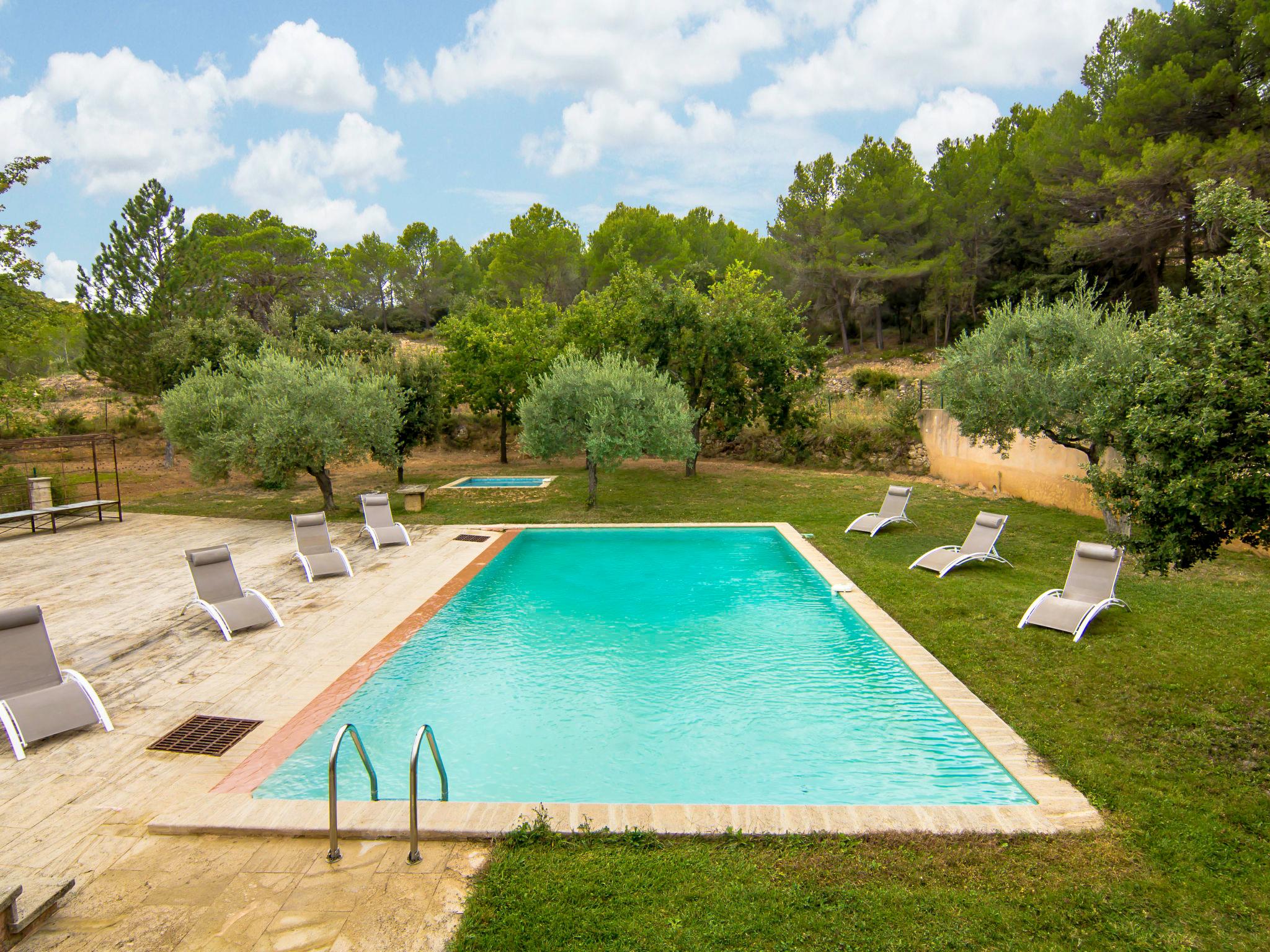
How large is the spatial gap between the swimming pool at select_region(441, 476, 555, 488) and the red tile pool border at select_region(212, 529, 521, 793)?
385 inches

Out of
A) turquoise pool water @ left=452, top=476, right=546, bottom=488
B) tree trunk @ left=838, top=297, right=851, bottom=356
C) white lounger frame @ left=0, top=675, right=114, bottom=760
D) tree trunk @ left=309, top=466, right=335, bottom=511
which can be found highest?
tree trunk @ left=838, top=297, right=851, bottom=356

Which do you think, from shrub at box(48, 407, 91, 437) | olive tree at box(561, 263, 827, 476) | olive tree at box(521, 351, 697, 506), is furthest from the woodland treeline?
olive tree at box(521, 351, 697, 506)

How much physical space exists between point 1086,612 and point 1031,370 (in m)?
5.07

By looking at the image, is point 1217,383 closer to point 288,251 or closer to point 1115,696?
point 1115,696

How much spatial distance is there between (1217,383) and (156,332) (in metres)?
31.5

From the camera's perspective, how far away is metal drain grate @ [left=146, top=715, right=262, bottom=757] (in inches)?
239

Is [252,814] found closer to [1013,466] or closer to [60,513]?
[60,513]

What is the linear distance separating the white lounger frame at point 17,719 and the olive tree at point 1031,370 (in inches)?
482

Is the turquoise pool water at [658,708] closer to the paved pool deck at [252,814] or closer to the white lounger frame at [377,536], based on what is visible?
the paved pool deck at [252,814]

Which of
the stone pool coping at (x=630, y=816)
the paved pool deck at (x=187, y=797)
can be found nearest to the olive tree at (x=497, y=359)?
the paved pool deck at (x=187, y=797)

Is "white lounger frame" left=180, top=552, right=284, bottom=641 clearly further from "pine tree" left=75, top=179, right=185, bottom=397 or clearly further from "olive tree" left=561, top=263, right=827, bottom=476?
"pine tree" left=75, top=179, right=185, bottom=397

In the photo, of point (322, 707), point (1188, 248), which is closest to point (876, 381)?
point (1188, 248)

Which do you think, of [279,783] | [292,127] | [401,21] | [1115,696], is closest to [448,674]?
[279,783]

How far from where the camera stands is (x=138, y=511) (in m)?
18.1
